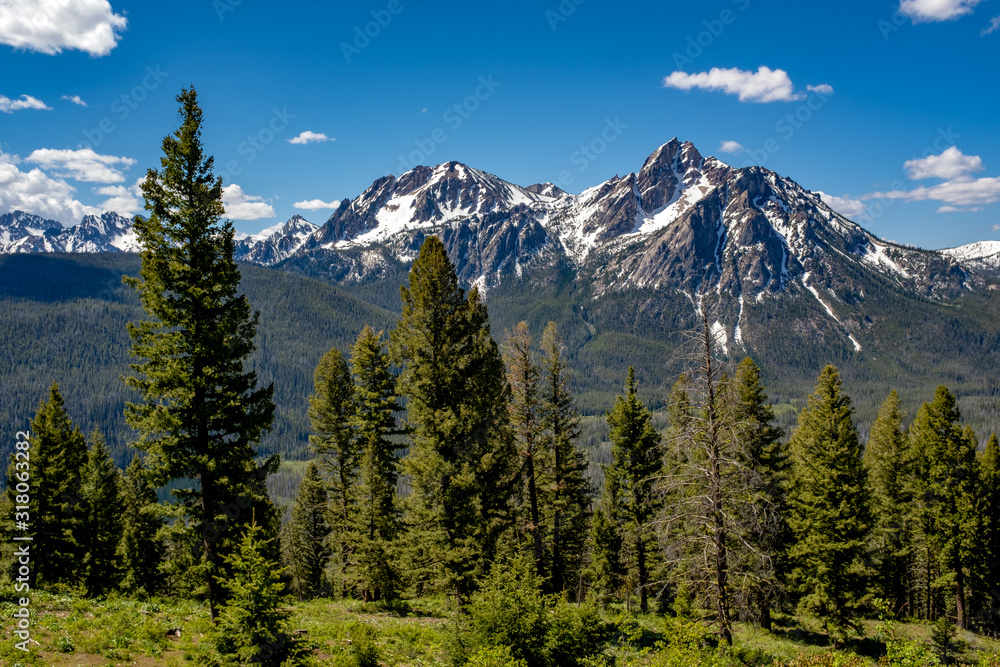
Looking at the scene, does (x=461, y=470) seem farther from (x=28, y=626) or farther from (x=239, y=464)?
(x=28, y=626)

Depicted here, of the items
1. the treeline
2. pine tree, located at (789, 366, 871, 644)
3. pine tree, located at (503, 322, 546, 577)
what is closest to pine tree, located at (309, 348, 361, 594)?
the treeline

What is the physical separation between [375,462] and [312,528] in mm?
21276

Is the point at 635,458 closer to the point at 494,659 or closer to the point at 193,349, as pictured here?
the point at 494,659

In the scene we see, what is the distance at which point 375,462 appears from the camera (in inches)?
1078

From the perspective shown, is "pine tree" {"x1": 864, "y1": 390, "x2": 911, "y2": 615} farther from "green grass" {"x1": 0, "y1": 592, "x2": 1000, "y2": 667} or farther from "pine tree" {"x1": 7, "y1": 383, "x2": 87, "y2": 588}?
"pine tree" {"x1": 7, "y1": 383, "x2": 87, "y2": 588}

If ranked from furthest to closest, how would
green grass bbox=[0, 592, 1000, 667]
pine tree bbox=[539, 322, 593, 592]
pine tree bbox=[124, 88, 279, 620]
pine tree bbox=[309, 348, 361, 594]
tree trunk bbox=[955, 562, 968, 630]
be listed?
1. tree trunk bbox=[955, 562, 968, 630]
2. pine tree bbox=[309, 348, 361, 594]
3. pine tree bbox=[539, 322, 593, 592]
4. pine tree bbox=[124, 88, 279, 620]
5. green grass bbox=[0, 592, 1000, 667]

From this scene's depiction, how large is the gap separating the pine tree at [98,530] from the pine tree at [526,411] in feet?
86.5

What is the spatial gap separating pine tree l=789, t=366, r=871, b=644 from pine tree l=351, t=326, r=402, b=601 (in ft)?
68.3

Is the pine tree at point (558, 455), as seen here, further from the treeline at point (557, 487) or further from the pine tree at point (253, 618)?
the pine tree at point (253, 618)

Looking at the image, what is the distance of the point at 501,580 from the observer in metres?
15.0

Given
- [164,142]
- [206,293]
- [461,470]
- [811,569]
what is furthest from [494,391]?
[811,569]

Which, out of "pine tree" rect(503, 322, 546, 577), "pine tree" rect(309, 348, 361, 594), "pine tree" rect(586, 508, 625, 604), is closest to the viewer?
"pine tree" rect(503, 322, 546, 577)

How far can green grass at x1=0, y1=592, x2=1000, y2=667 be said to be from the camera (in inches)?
504

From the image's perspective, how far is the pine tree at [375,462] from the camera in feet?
88.5
